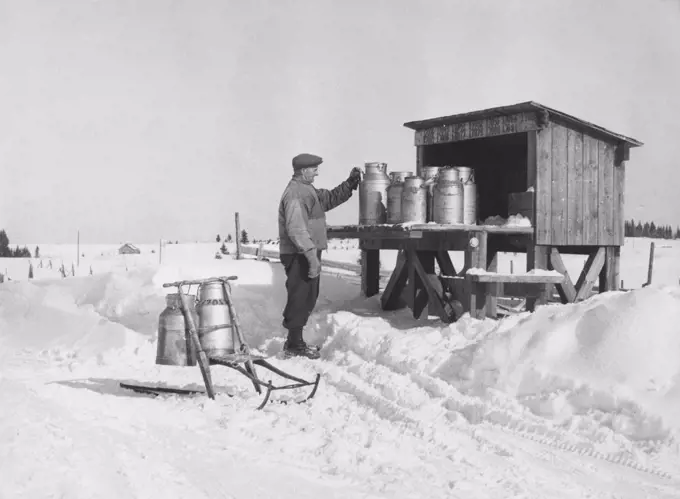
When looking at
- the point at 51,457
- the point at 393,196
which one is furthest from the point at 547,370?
the point at 393,196

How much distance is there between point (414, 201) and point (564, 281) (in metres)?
2.98

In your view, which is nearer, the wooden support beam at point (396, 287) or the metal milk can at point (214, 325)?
the metal milk can at point (214, 325)

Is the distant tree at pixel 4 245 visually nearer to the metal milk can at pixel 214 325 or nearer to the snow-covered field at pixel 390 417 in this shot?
the snow-covered field at pixel 390 417

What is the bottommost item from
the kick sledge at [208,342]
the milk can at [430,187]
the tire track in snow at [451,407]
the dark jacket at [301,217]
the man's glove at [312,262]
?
the tire track in snow at [451,407]

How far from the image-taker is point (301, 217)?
9141mm

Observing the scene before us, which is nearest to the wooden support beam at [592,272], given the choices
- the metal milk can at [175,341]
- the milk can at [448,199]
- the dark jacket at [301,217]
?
the milk can at [448,199]

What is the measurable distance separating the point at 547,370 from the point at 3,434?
447 cm

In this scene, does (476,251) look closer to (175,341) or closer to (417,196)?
(417,196)

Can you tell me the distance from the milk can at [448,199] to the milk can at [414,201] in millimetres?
210

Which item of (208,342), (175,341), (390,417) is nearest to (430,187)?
(208,342)

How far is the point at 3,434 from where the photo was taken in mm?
4980

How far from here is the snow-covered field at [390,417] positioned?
14.8 ft

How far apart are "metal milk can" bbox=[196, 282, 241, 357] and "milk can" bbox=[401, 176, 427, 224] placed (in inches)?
176

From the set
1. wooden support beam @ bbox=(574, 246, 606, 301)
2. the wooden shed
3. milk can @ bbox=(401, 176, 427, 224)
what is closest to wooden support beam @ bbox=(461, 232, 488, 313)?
the wooden shed
